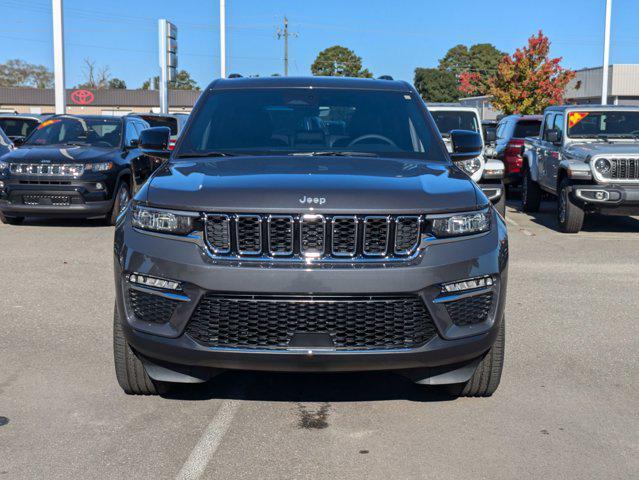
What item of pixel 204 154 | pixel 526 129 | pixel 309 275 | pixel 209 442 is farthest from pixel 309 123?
pixel 526 129

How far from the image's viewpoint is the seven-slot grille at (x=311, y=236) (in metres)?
4.07

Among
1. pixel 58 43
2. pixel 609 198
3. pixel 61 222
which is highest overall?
pixel 58 43

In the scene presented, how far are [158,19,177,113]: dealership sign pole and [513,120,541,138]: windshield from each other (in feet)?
54.0

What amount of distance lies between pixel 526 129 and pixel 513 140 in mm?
966

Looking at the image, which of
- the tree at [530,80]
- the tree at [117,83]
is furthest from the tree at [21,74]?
the tree at [530,80]

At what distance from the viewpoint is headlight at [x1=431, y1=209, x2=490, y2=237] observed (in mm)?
4148

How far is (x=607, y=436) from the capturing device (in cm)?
432

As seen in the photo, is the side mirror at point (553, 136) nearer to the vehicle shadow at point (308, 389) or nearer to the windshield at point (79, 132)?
the windshield at point (79, 132)

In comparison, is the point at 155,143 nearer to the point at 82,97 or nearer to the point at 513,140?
the point at 513,140

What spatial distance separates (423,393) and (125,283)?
1.83 m

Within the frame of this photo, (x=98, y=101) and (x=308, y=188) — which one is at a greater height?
(x=98, y=101)

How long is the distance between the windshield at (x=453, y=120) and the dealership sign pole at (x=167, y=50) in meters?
17.3

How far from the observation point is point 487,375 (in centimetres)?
471

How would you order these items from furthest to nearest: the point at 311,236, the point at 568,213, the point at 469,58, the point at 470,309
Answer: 1. the point at 469,58
2. the point at 568,213
3. the point at 470,309
4. the point at 311,236
